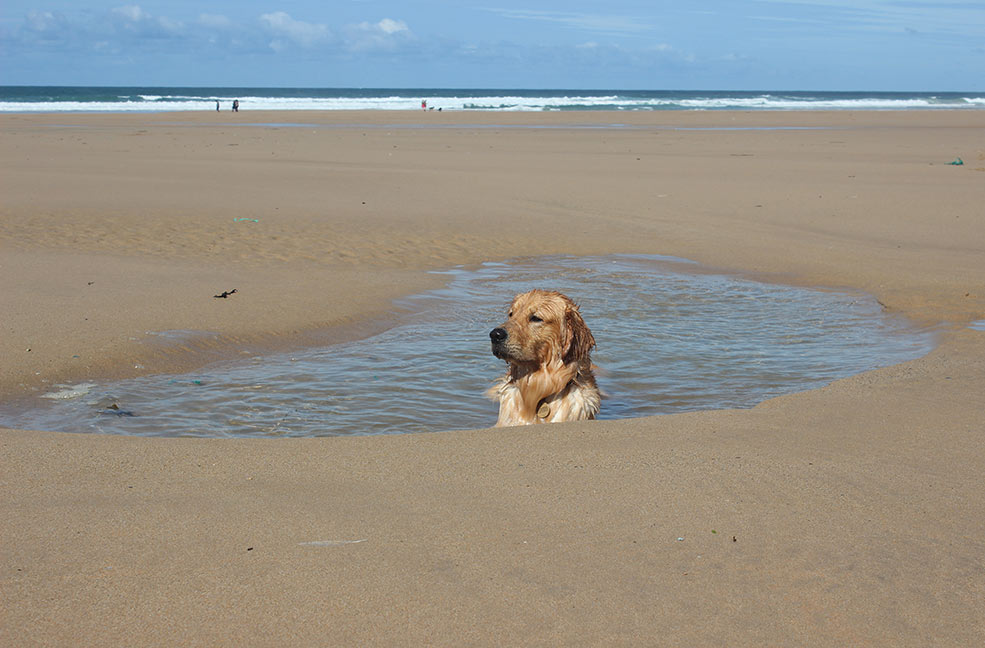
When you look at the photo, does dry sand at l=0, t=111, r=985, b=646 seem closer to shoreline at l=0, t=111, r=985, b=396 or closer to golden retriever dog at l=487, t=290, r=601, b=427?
shoreline at l=0, t=111, r=985, b=396

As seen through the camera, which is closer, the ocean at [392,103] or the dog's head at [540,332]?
the dog's head at [540,332]

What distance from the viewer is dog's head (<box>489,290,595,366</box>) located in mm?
5629

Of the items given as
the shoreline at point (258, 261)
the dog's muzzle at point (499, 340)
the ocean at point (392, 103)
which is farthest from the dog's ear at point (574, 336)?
the ocean at point (392, 103)

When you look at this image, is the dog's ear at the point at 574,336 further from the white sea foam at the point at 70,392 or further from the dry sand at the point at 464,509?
the white sea foam at the point at 70,392

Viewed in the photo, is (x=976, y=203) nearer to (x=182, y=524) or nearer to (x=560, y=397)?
(x=560, y=397)

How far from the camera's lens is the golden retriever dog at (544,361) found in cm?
565

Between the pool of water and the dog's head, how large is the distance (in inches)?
24.0

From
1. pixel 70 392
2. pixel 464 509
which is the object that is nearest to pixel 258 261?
pixel 70 392

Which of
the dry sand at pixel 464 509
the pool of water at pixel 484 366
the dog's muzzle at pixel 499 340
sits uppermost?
the dog's muzzle at pixel 499 340

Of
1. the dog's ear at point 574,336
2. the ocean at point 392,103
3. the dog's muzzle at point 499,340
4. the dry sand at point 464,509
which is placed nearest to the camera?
the dry sand at point 464,509

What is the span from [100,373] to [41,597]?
3.76 meters

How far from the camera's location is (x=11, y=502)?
365 centimetres

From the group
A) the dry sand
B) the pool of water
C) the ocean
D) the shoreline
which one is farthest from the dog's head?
the ocean

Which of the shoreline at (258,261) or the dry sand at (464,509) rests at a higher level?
the dry sand at (464,509)
